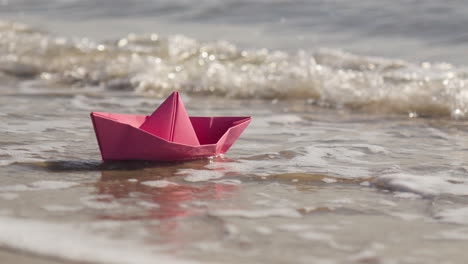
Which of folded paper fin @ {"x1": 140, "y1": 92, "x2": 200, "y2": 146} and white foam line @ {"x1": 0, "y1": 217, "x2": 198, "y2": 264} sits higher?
folded paper fin @ {"x1": 140, "y1": 92, "x2": 200, "y2": 146}

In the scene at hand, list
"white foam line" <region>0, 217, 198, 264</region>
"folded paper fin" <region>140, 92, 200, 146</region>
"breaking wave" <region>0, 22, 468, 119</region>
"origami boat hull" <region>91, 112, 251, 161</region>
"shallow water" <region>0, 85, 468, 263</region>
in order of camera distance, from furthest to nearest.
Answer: "breaking wave" <region>0, 22, 468, 119</region> → "folded paper fin" <region>140, 92, 200, 146</region> → "origami boat hull" <region>91, 112, 251, 161</region> → "shallow water" <region>0, 85, 468, 263</region> → "white foam line" <region>0, 217, 198, 264</region>

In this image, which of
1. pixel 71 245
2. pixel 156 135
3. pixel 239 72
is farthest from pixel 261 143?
pixel 239 72

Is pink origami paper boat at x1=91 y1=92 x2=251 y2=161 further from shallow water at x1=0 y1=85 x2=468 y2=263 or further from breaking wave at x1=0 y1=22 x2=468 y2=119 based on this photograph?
breaking wave at x1=0 y1=22 x2=468 y2=119

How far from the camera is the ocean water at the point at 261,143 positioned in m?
2.17

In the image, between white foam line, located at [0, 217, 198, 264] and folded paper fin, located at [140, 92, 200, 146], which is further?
folded paper fin, located at [140, 92, 200, 146]

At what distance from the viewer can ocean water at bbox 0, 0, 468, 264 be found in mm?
2168

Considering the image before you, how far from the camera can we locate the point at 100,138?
2854mm

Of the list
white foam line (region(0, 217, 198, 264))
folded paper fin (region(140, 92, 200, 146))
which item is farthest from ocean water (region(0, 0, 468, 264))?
folded paper fin (region(140, 92, 200, 146))

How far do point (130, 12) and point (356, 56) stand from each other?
476 cm

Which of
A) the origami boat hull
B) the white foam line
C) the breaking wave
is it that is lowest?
the white foam line

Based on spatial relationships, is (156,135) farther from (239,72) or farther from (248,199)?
(239,72)

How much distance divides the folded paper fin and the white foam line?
0.79 metres

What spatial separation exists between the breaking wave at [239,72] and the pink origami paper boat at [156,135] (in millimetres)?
2425

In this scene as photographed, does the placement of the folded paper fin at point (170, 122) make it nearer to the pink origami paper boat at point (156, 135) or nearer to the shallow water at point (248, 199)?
the pink origami paper boat at point (156, 135)
